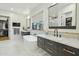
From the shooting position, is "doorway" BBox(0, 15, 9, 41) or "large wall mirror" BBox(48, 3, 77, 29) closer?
"large wall mirror" BBox(48, 3, 77, 29)

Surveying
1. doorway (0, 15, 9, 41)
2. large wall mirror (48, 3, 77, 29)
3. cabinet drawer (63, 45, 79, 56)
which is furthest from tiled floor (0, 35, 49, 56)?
doorway (0, 15, 9, 41)

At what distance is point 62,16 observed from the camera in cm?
381

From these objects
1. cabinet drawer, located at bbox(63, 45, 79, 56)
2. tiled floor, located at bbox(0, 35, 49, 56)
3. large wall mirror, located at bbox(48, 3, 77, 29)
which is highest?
large wall mirror, located at bbox(48, 3, 77, 29)

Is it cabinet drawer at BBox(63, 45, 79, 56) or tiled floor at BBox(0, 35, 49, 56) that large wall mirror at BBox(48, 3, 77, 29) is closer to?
cabinet drawer at BBox(63, 45, 79, 56)

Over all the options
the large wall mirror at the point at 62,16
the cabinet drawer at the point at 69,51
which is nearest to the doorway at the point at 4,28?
the large wall mirror at the point at 62,16

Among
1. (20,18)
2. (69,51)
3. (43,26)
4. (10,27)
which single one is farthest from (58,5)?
(10,27)

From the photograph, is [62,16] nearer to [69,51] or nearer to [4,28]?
[69,51]

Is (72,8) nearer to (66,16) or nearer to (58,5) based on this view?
(66,16)

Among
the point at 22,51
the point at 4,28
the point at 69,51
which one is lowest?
the point at 22,51

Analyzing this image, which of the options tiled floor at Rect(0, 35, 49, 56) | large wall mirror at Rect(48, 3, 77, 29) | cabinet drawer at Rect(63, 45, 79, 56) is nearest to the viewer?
cabinet drawer at Rect(63, 45, 79, 56)

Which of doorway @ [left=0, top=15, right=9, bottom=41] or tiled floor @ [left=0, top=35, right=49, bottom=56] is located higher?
doorway @ [left=0, top=15, right=9, bottom=41]

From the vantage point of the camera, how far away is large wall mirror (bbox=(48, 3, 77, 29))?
3237 millimetres

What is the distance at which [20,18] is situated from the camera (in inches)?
353

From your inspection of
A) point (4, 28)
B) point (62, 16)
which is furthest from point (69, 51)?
point (4, 28)
